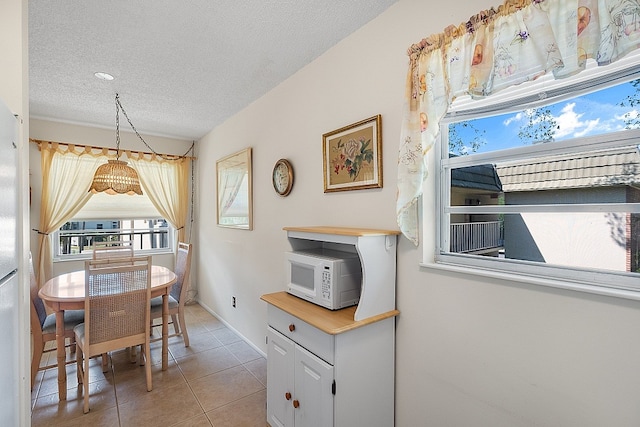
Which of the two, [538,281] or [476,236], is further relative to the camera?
[476,236]

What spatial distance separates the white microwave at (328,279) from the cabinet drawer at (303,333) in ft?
0.48

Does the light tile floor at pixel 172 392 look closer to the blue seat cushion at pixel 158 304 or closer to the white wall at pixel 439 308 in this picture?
the blue seat cushion at pixel 158 304

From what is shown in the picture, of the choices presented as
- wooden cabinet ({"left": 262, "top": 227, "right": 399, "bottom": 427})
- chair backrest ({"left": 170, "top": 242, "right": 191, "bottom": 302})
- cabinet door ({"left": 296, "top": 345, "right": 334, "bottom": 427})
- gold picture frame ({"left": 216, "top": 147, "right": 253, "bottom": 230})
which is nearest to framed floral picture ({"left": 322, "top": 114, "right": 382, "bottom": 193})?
wooden cabinet ({"left": 262, "top": 227, "right": 399, "bottom": 427})

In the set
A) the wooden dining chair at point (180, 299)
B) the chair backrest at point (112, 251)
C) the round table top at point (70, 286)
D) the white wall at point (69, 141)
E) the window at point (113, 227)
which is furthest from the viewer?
Result: the window at point (113, 227)

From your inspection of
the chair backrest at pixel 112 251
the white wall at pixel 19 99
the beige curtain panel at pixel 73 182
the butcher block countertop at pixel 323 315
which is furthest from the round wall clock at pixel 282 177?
the beige curtain panel at pixel 73 182

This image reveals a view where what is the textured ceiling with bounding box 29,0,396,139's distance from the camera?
1.66m

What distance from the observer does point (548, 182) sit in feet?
3.91

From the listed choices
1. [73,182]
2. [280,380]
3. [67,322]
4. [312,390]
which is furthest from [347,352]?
[73,182]

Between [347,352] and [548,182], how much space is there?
3.80 ft

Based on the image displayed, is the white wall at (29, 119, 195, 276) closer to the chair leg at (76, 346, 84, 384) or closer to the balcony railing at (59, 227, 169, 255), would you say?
the balcony railing at (59, 227, 169, 255)

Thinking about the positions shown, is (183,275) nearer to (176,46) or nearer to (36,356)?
(36,356)

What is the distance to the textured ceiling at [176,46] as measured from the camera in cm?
166

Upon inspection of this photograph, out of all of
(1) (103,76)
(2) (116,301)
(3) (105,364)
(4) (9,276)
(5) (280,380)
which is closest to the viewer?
(4) (9,276)

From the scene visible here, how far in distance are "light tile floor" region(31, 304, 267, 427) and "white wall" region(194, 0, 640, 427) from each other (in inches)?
32.3
